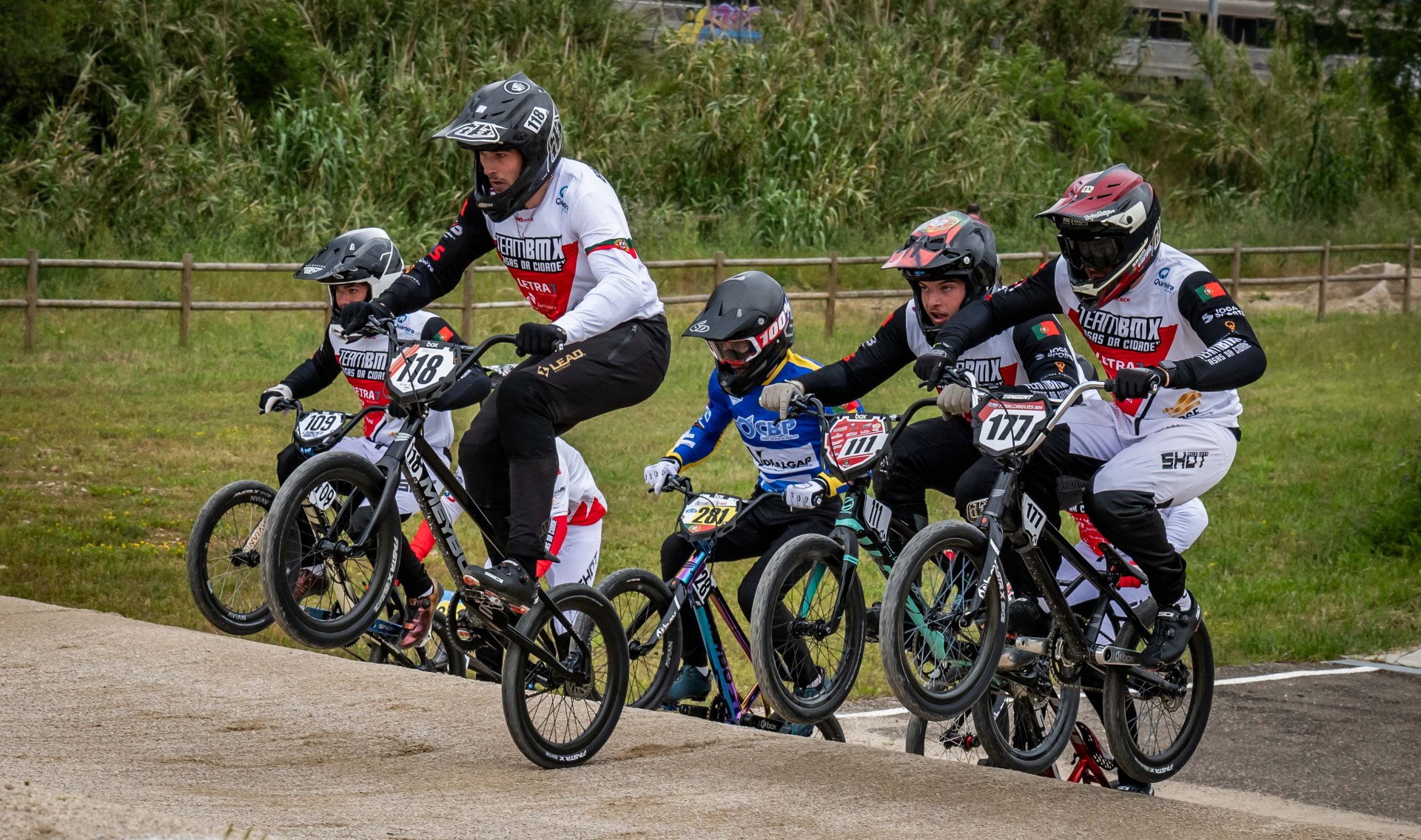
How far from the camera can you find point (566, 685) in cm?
577

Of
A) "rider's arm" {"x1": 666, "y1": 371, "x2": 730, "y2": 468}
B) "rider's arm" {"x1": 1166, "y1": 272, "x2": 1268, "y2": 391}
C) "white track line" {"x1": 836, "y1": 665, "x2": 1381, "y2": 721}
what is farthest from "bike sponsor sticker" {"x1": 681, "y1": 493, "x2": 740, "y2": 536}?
"white track line" {"x1": 836, "y1": 665, "x2": 1381, "y2": 721}

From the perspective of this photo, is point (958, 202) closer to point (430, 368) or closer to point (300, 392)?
point (300, 392)

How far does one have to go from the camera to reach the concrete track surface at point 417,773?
4.82 m

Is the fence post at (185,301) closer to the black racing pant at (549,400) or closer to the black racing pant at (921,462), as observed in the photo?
the black racing pant at (549,400)

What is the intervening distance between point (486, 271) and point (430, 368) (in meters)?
16.8

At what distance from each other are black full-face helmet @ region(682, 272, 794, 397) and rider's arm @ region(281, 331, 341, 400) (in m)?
1.99

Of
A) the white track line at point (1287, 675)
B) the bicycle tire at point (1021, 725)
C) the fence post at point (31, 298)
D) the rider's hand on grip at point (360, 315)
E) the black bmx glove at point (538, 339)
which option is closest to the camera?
the black bmx glove at point (538, 339)

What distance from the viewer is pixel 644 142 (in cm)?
2784

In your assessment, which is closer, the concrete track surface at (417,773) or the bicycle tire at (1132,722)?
the concrete track surface at (417,773)

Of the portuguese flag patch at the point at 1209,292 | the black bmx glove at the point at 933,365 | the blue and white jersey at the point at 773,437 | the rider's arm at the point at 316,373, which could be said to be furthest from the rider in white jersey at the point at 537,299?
the portuguese flag patch at the point at 1209,292

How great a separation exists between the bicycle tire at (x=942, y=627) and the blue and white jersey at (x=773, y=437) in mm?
1110

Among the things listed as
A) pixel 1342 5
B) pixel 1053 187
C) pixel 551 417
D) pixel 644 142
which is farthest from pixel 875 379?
pixel 1342 5

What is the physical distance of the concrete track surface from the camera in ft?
15.8

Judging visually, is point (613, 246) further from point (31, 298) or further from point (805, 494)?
point (31, 298)
